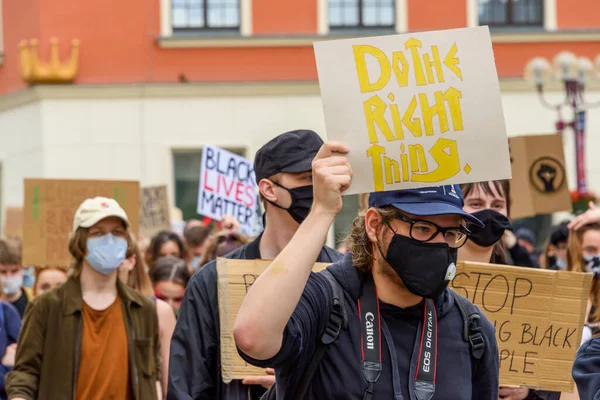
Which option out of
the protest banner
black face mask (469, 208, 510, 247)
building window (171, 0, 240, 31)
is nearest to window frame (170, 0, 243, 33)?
building window (171, 0, 240, 31)

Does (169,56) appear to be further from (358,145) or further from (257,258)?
(358,145)

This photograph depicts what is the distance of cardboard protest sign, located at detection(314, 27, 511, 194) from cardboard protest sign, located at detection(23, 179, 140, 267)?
5610 mm

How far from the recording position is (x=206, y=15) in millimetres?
24922

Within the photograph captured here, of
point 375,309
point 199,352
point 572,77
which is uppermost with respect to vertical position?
point 572,77

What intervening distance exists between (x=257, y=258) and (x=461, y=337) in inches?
67.8

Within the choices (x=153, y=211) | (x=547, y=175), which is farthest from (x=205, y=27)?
(x=547, y=175)

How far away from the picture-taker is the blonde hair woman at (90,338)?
20.9 feet

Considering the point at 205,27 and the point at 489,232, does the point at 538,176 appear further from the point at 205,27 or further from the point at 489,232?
the point at 205,27

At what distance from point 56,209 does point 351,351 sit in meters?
6.35

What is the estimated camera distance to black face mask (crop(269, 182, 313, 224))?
18.6 feet

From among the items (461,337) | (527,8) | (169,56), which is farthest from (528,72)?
(461,337)

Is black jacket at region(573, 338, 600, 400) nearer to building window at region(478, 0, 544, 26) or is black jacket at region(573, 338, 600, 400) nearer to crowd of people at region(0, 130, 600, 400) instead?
crowd of people at region(0, 130, 600, 400)

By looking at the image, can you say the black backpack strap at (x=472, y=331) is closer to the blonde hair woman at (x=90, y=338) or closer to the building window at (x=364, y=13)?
the blonde hair woman at (x=90, y=338)

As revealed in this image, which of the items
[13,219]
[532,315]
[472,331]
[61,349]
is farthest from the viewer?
[13,219]
